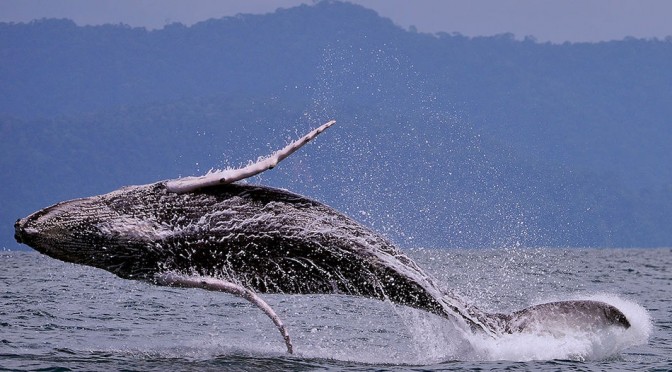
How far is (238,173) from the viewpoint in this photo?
40.7 ft

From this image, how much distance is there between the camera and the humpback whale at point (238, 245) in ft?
41.8

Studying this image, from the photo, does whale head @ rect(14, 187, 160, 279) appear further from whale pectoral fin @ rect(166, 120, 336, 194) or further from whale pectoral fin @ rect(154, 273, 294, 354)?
whale pectoral fin @ rect(166, 120, 336, 194)

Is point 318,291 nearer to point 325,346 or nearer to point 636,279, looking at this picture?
point 325,346

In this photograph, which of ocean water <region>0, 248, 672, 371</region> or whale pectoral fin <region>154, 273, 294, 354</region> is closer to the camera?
whale pectoral fin <region>154, 273, 294, 354</region>

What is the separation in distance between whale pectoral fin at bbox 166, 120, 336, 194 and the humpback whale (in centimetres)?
2

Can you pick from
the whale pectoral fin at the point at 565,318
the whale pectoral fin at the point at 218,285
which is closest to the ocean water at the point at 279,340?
the whale pectoral fin at the point at 565,318

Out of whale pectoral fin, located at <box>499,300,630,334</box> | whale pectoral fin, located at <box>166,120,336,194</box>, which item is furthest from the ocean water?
whale pectoral fin, located at <box>166,120,336,194</box>

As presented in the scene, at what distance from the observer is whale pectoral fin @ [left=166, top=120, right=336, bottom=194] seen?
12.2m

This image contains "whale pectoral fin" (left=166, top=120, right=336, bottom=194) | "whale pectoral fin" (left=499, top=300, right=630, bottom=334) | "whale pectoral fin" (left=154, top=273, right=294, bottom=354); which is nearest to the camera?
"whale pectoral fin" (left=166, top=120, right=336, bottom=194)

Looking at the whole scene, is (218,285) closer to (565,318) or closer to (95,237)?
(95,237)

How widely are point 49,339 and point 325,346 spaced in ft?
15.2

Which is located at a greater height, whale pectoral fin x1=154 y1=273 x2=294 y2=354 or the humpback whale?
the humpback whale

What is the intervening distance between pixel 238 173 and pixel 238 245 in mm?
1144

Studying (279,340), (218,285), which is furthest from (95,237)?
(279,340)
